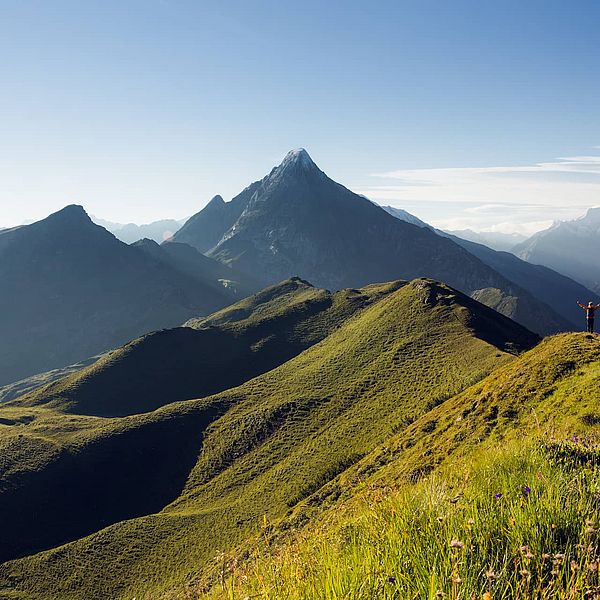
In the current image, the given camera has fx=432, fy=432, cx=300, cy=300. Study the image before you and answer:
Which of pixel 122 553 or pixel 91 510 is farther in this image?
pixel 91 510

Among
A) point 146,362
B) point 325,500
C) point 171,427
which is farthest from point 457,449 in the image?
point 146,362

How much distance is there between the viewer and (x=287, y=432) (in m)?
80.6

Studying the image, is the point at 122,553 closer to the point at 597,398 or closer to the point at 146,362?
the point at 597,398

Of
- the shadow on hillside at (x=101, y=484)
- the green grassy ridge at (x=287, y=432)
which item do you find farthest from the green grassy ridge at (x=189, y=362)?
the shadow on hillside at (x=101, y=484)

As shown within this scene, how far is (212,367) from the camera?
13925 centimetres

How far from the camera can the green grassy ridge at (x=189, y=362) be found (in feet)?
412

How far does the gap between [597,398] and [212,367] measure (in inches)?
4854

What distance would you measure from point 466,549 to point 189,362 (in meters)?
145

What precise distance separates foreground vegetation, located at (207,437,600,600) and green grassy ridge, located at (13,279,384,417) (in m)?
129

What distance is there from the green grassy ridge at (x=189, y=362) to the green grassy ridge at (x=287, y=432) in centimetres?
2431

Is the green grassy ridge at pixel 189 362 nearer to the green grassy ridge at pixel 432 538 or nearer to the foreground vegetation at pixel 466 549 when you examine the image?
the green grassy ridge at pixel 432 538

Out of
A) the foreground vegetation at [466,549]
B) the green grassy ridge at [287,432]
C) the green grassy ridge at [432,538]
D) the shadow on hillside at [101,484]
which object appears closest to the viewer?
the foreground vegetation at [466,549]

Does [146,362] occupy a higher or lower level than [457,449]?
lower

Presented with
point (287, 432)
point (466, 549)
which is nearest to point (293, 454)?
point (287, 432)
